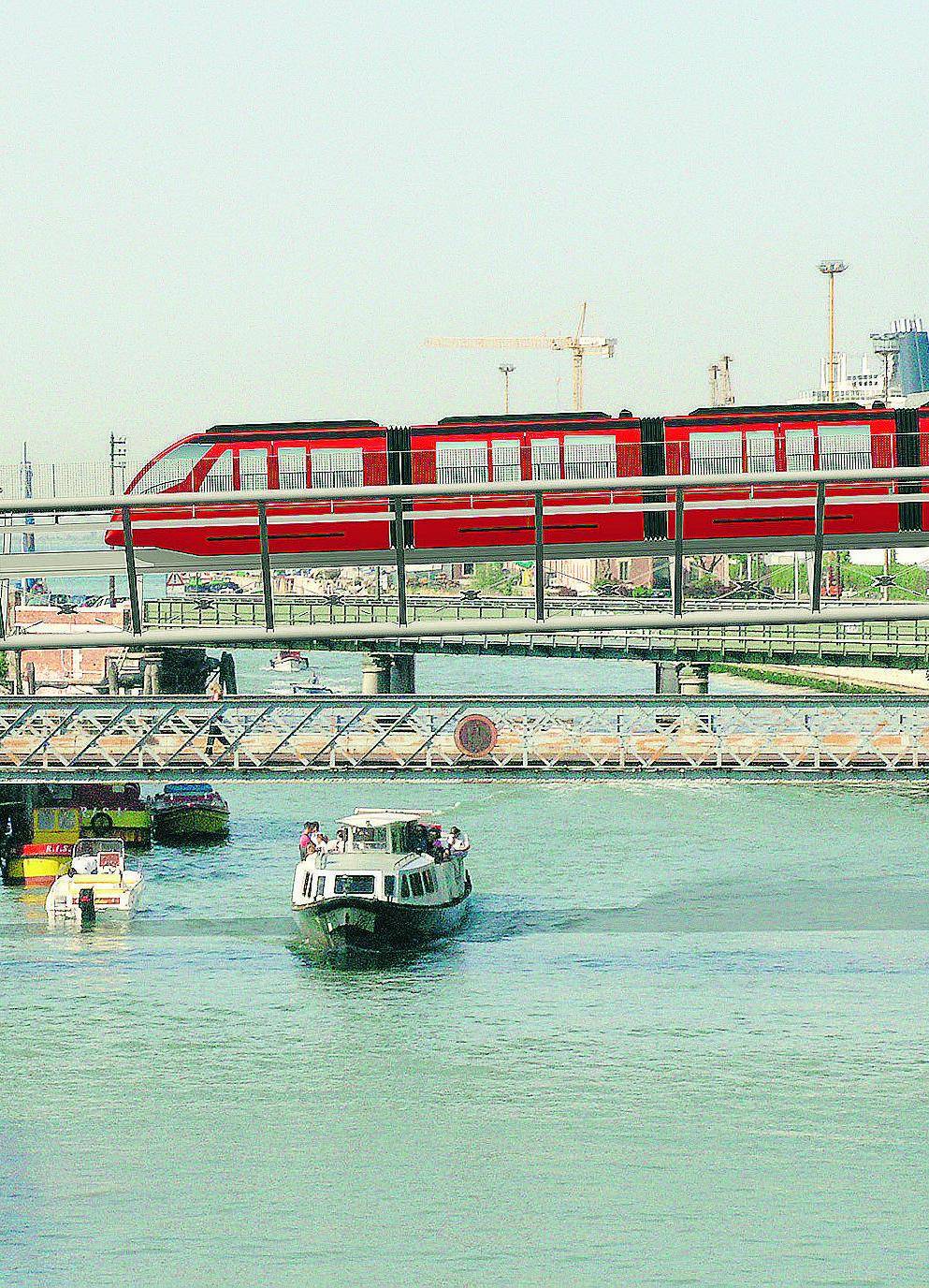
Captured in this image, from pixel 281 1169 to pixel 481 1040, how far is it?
8.77 meters

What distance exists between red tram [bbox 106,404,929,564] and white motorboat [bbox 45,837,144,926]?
1598 cm

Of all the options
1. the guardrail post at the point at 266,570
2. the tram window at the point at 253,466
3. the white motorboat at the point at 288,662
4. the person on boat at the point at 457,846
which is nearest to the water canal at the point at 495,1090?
the person on boat at the point at 457,846

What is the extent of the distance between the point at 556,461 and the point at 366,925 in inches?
646

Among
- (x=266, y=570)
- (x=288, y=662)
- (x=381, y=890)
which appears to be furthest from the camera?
(x=288, y=662)

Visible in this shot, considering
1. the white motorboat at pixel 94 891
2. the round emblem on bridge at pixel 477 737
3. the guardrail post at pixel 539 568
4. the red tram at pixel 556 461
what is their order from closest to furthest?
the guardrail post at pixel 539 568 → the red tram at pixel 556 461 → the white motorboat at pixel 94 891 → the round emblem on bridge at pixel 477 737

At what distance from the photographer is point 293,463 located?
157ft

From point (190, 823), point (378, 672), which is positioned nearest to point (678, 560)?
point (190, 823)

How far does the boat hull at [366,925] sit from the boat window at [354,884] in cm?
80

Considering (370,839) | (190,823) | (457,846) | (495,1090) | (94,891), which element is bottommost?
(495,1090)

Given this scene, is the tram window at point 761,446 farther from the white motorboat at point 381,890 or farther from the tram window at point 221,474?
the white motorboat at point 381,890

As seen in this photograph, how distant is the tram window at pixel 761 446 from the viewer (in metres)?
48.7

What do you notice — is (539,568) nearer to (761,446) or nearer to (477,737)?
(761,446)

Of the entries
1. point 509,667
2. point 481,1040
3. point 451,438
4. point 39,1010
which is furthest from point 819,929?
point 509,667

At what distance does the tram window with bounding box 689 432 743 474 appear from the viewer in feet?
160
